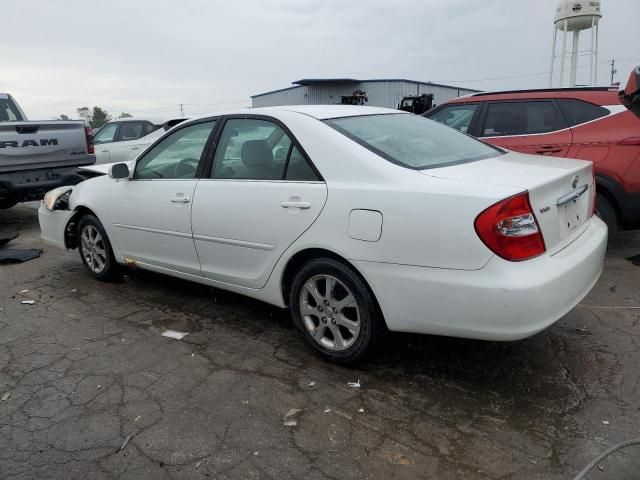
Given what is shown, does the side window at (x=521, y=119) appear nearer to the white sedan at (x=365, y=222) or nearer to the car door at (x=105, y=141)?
the white sedan at (x=365, y=222)

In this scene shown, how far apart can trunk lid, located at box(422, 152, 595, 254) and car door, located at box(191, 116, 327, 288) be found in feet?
2.62

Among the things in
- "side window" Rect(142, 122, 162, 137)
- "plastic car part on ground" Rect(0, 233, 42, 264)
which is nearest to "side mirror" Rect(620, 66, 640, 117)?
"plastic car part on ground" Rect(0, 233, 42, 264)

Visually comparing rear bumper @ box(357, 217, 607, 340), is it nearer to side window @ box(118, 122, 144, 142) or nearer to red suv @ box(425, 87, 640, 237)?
red suv @ box(425, 87, 640, 237)

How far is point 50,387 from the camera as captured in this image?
313 centimetres

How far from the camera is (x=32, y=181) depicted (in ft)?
23.9

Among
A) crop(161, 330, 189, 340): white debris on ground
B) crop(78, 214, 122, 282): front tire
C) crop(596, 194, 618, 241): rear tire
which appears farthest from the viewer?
crop(596, 194, 618, 241): rear tire

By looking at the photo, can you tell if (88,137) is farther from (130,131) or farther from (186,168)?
(186,168)

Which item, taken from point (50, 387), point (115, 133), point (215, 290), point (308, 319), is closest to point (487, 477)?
point (308, 319)

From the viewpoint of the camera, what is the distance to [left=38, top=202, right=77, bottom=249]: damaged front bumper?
16.9ft

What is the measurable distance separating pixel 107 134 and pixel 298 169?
31.7ft

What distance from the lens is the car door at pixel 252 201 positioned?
10.5ft

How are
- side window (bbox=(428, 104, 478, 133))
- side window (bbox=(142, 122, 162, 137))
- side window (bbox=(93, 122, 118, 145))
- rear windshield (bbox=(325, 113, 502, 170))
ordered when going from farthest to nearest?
side window (bbox=(93, 122, 118, 145)), side window (bbox=(142, 122, 162, 137)), side window (bbox=(428, 104, 478, 133)), rear windshield (bbox=(325, 113, 502, 170))

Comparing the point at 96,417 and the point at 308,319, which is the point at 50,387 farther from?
the point at 308,319

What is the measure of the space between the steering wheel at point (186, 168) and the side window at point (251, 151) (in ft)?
0.72
